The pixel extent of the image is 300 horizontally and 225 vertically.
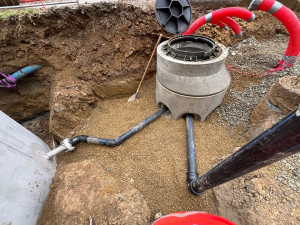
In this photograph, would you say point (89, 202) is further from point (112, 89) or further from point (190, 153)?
point (112, 89)

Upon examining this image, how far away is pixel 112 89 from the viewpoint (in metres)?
4.96

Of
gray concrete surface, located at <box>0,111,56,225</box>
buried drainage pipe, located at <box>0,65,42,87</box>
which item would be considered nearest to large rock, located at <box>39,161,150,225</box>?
gray concrete surface, located at <box>0,111,56,225</box>

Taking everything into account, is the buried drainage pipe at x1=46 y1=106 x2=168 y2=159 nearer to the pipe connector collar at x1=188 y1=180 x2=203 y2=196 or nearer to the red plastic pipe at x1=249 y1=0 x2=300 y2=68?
the pipe connector collar at x1=188 y1=180 x2=203 y2=196

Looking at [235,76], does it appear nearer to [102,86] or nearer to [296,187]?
[296,187]

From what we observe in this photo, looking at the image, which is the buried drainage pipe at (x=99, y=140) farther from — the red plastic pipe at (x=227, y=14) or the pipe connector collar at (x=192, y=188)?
the red plastic pipe at (x=227, y=14)

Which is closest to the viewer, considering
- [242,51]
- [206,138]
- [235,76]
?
[206,138]

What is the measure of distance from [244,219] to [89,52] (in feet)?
16.2

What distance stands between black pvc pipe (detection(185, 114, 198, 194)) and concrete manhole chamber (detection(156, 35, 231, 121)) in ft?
0.89

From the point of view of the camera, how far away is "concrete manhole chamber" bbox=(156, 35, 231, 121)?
3.18 metres

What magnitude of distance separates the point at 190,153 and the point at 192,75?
158 cm

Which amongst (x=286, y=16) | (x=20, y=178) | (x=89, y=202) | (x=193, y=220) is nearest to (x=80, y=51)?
(x=20, y=178)

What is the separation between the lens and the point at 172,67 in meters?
3.27

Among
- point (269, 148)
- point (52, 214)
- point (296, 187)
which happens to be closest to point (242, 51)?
point (296, 187)

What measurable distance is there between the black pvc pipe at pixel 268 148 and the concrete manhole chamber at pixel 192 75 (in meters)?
2.08
